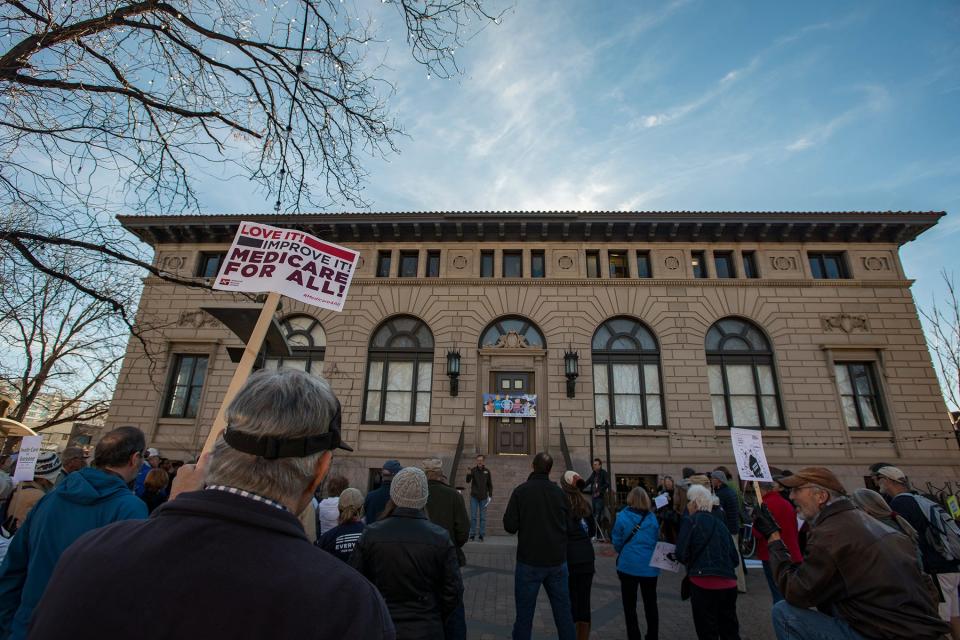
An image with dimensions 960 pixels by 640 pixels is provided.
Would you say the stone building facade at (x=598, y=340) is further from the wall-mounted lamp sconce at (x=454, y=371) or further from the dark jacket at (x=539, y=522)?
the dark jacket at (x=539, y=522)

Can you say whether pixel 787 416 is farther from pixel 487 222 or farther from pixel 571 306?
pixel 487 222

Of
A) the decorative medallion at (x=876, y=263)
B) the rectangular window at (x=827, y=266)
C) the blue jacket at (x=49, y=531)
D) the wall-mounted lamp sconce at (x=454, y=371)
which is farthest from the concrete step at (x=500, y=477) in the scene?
the decorative medallion at (x=876, y=263)

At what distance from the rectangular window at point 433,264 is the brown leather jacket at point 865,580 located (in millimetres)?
17606

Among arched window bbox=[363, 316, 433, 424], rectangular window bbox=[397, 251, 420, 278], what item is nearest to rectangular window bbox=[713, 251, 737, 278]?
arched window bbox=[363, 316, 433, 424]

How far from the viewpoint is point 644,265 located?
20.1 metres

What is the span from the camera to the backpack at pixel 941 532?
5.18 m

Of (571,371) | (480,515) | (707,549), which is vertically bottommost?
(480,515)

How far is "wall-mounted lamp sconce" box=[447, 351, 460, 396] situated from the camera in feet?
58.1

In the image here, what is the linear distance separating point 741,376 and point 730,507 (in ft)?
34.6

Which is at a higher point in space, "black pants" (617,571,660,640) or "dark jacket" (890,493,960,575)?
"dark jacket" (890,493,960,575)

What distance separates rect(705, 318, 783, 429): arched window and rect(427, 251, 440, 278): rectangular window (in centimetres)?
1163

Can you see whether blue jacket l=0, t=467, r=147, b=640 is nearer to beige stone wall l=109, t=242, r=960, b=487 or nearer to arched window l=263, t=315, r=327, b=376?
beige stone wall l=109, t=242, r=960, b=487

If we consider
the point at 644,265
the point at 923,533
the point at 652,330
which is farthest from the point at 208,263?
the point at 923,533

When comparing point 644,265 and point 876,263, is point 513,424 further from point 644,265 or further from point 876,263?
Answer: point 876,263
